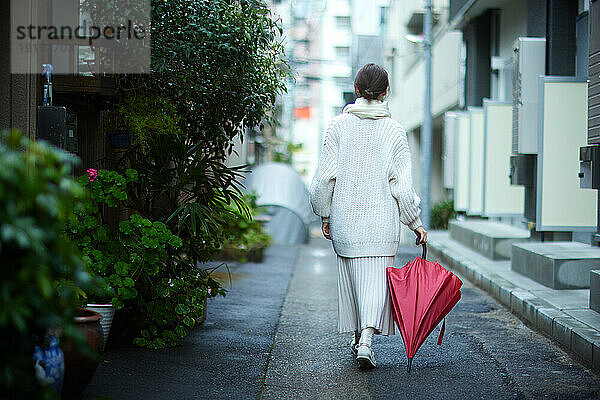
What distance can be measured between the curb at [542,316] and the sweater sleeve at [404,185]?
5.15 ft

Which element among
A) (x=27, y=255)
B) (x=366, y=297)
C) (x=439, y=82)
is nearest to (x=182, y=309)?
(x=366, y=297)

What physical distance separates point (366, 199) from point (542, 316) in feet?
7.91

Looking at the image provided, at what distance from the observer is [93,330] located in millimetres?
4176

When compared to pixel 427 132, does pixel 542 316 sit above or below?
below

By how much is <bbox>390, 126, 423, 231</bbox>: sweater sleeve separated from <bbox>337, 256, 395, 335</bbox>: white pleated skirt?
1.06 ft

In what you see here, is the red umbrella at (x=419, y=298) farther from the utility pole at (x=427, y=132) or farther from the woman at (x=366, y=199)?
the utility pole at (x=427, y=132)

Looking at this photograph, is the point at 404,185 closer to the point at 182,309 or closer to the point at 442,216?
the point at 182,309

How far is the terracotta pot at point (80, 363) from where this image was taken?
3.83m

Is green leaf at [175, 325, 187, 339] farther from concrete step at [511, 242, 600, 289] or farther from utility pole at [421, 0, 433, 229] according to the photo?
utility pole at [421, 0, 433, 229]

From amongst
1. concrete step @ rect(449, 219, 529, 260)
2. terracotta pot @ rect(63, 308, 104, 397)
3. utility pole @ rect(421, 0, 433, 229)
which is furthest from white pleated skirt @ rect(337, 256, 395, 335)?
utility pole @ rect(421, 0, 433, 229)

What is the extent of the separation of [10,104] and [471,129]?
10165mm

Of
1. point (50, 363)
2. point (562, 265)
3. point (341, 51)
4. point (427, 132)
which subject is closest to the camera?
point (50, 363)

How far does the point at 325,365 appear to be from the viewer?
530 centimetres

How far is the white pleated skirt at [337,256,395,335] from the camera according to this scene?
16.6ft
